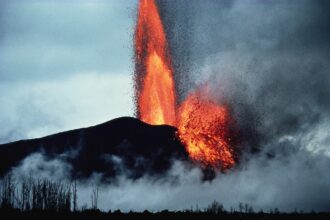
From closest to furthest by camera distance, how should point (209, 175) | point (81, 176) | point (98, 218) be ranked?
point (98, 218), point (81, 176), point (209, 175)

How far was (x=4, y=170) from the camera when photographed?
128m

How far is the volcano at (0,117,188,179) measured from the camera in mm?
128625

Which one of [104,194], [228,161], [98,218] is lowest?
[98,218]

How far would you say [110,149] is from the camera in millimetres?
131625

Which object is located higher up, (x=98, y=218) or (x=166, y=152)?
(x=166, y=152)

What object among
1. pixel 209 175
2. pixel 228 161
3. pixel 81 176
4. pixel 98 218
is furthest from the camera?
pixel 228 161

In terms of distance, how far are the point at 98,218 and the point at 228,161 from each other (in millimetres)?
92578

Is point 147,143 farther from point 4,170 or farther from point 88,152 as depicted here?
point 4,170

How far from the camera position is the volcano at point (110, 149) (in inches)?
5064

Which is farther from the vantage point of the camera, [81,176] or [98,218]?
[81,176]

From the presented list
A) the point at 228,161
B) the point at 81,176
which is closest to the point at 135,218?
the point at 81,176

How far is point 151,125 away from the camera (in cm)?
13762

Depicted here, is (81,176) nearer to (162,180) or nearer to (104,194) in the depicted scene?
(104,194)

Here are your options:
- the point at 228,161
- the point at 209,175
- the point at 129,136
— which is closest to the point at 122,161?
the point at 129,136
